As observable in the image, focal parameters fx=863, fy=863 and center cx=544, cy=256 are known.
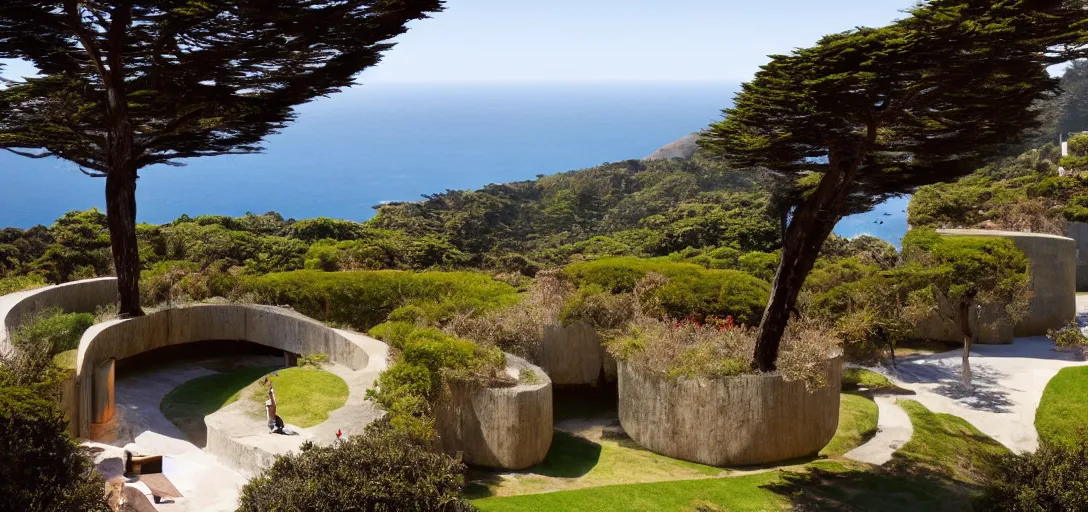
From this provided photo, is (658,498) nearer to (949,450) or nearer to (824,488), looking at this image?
(824,488)

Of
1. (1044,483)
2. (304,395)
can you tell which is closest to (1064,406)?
(1044,483)

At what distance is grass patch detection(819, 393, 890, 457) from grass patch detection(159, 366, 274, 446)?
10144mm

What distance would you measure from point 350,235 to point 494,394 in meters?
18.3

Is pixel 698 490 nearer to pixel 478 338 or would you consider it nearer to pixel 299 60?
pixel 478 338

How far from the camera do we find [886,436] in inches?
606

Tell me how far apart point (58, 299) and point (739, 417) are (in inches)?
524

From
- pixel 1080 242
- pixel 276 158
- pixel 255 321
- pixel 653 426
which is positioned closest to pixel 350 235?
pixel 255 321

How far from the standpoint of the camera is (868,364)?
20.1 meters

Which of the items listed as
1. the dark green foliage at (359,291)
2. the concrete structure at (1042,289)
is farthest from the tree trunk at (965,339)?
the dark green foliage at (359,291)

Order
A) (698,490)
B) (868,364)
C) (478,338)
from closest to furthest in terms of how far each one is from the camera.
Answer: (698,490), (478,338), (868,364)

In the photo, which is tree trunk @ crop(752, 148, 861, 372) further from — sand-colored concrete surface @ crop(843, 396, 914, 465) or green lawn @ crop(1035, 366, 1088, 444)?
green lawn @ crop(1035, 366, 1088, 444)

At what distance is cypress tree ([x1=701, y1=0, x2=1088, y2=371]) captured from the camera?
980cm

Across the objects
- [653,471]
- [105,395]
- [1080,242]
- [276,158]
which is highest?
[276,158]

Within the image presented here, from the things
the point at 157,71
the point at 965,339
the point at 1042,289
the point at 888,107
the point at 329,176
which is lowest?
the point at 965,339
